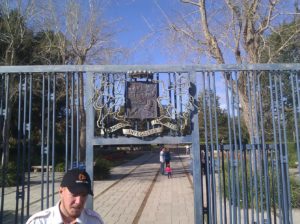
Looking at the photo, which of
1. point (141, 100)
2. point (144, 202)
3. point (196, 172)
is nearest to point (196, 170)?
point (196, 172)

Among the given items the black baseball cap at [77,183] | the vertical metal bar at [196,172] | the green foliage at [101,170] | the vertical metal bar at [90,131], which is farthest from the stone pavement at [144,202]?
the black baseball cap at [77,183]

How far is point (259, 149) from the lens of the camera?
5.35 m

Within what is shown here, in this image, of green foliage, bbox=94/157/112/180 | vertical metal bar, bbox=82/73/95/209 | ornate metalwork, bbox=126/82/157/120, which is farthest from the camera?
green foliage, bbox=94/157/112/180

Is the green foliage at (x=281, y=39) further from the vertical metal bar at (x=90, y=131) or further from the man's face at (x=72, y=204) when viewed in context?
the man's face at (x=72, y=204)

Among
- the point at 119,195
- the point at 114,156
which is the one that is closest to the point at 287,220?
the point at 119,195

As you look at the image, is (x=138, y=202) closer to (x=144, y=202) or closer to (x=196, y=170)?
(x=144, y=202)

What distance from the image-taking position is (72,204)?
292cm

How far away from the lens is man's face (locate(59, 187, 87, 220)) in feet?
9.59

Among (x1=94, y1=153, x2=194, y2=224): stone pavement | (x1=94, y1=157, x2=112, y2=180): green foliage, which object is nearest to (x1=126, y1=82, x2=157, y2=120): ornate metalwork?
(x1=94, y1=153, x2=194, y2=224): stone pavement

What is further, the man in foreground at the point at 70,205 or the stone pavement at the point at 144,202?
the stone pavement at the point at 144,202

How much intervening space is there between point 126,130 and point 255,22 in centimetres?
799

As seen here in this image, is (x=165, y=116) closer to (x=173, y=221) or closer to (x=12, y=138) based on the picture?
(x=173, y=221)

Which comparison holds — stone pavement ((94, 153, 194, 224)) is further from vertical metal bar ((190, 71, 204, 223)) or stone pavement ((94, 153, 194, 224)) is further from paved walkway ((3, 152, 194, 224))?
vertical metal bar ((190, 71, 204, 223))

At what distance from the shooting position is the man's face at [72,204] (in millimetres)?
2922
